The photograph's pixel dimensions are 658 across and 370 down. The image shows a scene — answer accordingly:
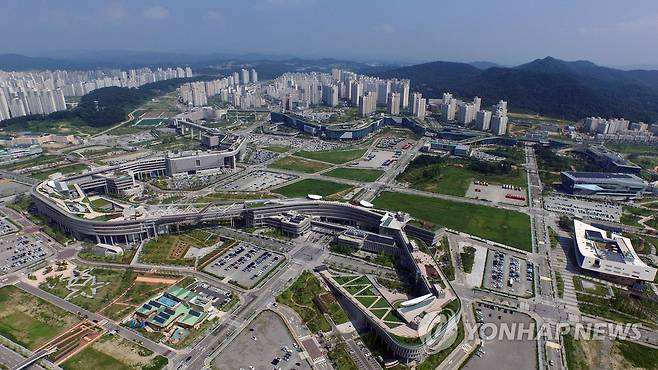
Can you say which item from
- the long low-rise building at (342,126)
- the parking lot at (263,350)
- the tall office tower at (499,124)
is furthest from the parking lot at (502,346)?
the tall office tower at (499,124)

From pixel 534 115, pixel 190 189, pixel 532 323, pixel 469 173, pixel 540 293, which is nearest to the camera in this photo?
pixel 532 323

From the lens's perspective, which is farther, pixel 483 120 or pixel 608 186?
pixel 483 120

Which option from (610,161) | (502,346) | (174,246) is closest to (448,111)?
(610,161)

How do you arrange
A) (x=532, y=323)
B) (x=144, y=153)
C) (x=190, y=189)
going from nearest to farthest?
(x=532, y=323) < (x=190, y=189) < (x=144, y=153)

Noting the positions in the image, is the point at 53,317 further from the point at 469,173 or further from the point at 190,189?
the point at 469,173

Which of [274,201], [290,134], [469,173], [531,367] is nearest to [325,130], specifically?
[290,134]

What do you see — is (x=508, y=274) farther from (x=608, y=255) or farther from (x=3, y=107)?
(x=3, y=107)

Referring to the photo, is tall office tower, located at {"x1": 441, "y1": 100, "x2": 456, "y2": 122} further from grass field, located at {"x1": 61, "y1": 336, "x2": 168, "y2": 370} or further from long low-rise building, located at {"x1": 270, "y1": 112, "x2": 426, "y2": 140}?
grass field, located at {"x1": 61, "y1": 336, "x2": 168, "y2": 370}
